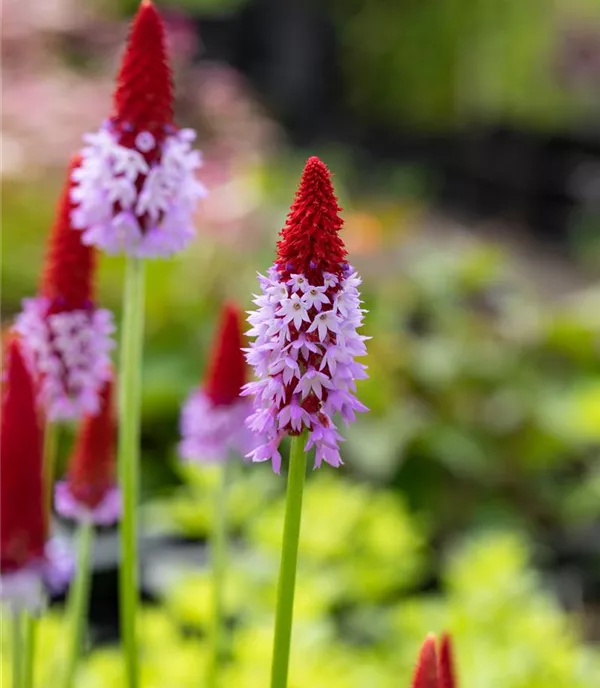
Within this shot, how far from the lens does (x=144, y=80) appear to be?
63 cm

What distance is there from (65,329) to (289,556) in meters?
0.31

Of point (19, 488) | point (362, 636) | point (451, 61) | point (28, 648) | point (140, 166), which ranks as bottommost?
point (362, 636)

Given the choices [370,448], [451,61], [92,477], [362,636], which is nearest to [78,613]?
[92,477]

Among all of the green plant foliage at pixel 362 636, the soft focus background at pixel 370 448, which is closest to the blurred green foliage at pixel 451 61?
the soft focus background at pixel 370 448

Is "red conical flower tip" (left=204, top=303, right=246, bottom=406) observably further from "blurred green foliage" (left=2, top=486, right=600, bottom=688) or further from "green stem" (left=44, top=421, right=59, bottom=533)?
"blurred green foliage" (left=2, top=486, right=600, bottom=688)

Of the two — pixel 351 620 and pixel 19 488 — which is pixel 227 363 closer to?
pixel 19 488

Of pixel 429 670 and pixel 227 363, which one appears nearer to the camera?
pixel 429 670

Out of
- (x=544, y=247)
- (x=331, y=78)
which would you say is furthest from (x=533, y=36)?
(x=544, y=247)

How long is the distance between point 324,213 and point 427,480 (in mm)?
1935

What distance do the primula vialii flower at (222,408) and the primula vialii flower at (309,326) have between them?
0.36 metres

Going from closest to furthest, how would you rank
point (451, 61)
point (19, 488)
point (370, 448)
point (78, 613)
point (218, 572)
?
point (19, 488)
point (78, 613)
point (218, 572)
point (370, 448)
point (451, 61)

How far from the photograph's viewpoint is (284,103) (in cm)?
744

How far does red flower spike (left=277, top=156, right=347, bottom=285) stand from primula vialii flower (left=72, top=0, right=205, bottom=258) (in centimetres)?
22

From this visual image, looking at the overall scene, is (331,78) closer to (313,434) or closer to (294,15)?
(294,15)
